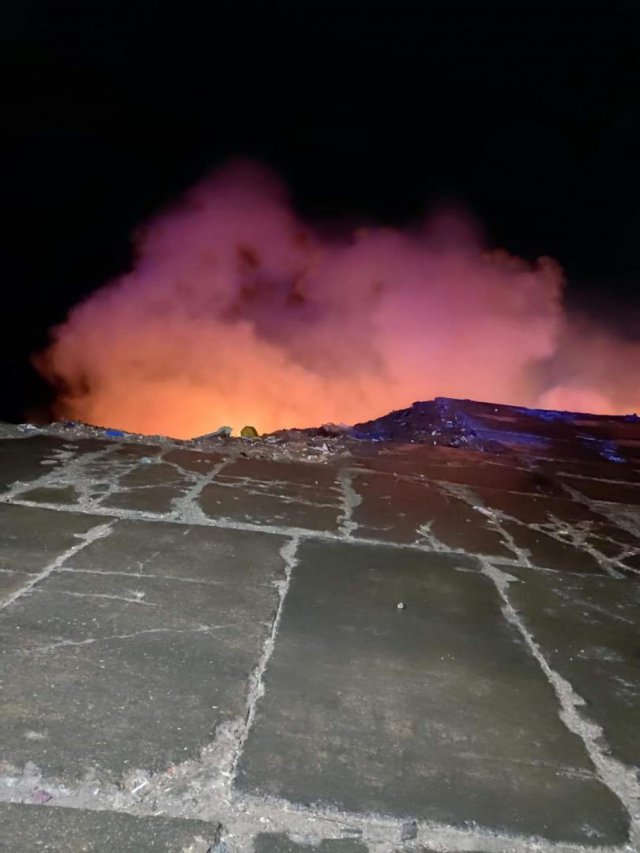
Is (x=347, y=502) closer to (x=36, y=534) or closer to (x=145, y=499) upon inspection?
(x=145, y=499)

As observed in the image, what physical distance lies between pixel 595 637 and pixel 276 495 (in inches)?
65.4

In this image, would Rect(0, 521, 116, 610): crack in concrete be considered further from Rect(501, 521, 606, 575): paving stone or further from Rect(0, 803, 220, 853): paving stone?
Rect(501, 521, 606, 575): paving stone

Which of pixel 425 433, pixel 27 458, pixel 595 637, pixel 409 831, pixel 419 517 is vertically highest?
pixel 425 433

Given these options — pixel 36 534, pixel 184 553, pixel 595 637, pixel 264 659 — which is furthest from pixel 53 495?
pixel 595 637

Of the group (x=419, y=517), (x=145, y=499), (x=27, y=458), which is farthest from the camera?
(x=27, y=458)

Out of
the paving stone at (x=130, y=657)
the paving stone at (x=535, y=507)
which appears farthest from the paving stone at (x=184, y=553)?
the paving stone at (x=535, y=507)

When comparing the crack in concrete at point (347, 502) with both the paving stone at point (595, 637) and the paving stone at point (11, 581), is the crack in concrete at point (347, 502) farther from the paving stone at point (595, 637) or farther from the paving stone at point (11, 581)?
the paving stone at point (11, 581)

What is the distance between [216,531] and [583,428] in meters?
6.14

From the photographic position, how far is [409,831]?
995 millimetres

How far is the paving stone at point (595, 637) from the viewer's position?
1407 millimetres

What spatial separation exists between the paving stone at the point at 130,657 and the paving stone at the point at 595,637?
0.85 metres

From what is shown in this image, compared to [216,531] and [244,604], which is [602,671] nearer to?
[244,604]

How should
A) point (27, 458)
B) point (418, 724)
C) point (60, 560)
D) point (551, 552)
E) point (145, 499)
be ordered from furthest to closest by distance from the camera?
point (27, 458)
point (145, 499)
point (551, 552)
point (60, 560)
point (418, 724)

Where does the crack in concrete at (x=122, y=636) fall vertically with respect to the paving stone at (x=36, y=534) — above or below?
below
